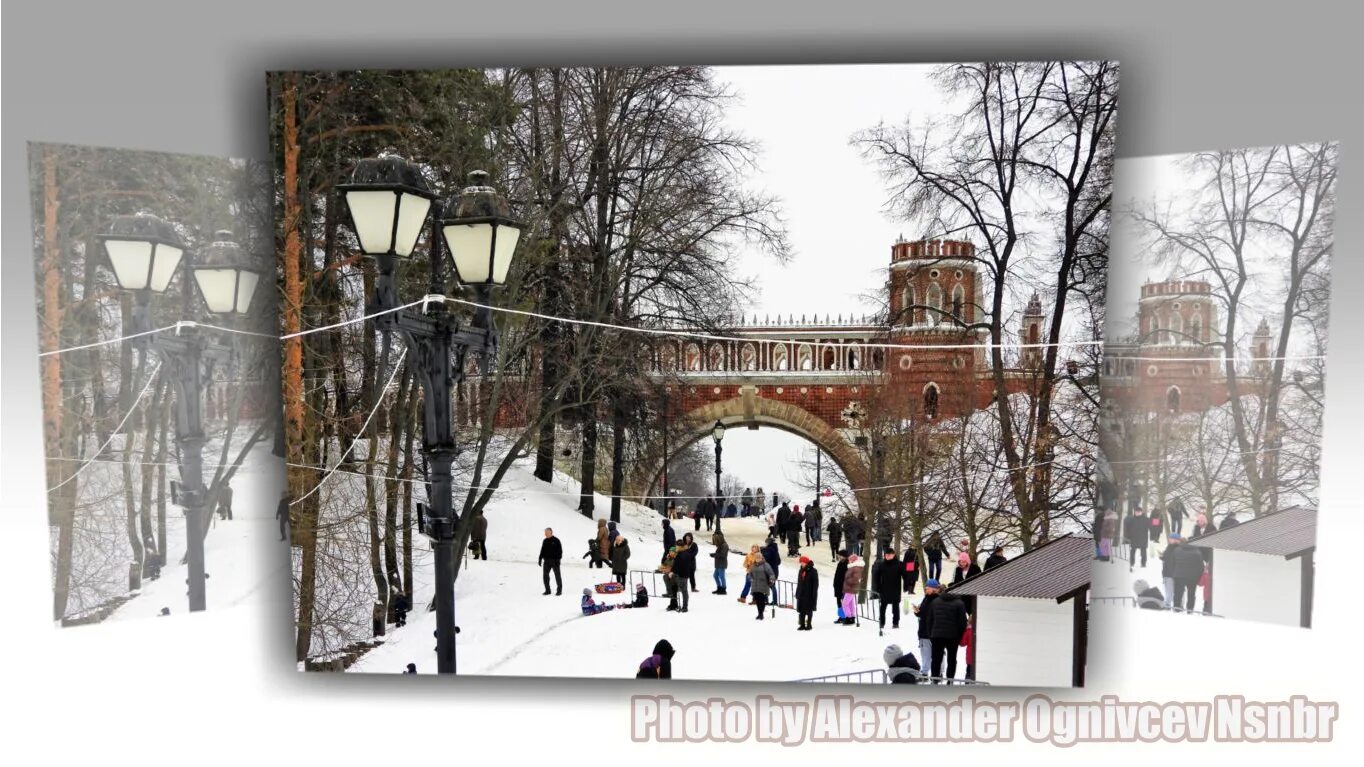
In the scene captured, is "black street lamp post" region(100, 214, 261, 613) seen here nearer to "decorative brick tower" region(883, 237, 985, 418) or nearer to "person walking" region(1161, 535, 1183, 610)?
"decorative brick tower" region(883, 237, 985, 418)

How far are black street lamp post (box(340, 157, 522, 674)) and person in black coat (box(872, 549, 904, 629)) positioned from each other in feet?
7.74

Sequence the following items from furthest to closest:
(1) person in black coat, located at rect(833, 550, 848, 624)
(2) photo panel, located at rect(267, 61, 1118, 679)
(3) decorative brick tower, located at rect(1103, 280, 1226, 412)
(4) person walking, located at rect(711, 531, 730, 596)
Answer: (4) person walking, located at rect(711, 531, 730, 596) < (1) person in black coat, located at rect(833, 550, 848, 624) < (2) photo panel, located at rect(267, 61, 1118, 679) < (3) decorative brick tower, located at rect(1103, 280, 1226, 412)

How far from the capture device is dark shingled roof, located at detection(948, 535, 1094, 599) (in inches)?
213

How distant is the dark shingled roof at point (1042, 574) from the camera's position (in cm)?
542

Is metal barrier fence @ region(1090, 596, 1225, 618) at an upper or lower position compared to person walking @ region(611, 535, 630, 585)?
lower

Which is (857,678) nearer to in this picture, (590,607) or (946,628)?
(946,628)

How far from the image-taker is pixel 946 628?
5.53 metres

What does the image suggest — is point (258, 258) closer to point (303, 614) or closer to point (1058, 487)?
point (303, 614)

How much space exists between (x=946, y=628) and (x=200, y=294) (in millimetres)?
4320

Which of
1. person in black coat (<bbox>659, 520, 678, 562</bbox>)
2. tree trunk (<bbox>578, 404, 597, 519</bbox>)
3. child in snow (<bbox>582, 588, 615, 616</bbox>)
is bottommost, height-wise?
child in snow (<bbox>582, 588, 615, 616</bbox>)

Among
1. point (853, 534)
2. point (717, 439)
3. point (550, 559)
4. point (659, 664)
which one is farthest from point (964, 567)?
point (550, 559)

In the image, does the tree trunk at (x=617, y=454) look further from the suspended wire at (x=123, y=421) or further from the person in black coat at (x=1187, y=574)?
the person in black coat at (x=1187, y=574)

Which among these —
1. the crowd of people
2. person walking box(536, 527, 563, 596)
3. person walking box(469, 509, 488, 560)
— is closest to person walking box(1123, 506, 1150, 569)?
the crowd of people

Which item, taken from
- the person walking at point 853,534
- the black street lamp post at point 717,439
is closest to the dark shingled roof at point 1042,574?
the person walking at point 853,534
